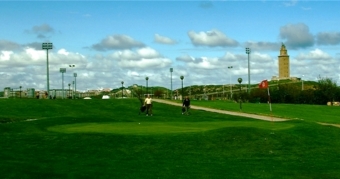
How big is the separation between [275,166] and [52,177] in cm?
860

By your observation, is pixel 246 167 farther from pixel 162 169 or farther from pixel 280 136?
pixel 280 136

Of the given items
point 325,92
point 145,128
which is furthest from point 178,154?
point 325,92

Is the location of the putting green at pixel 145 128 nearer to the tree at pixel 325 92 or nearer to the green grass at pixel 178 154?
the green grass at pixel 178 154

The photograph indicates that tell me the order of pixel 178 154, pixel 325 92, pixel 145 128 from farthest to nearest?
pixel 325 92 < pixel 145 128 < pixel 178 154

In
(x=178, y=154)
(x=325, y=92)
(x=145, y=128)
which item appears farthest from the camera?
(x=325, y=92)

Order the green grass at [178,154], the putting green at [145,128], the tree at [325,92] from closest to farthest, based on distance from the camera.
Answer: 1. the green grass at [178,154]
2. the putting green at [145,128]
3. the tree at [325,92]

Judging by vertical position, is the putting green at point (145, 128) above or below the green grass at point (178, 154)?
above

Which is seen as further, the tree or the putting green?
the tree

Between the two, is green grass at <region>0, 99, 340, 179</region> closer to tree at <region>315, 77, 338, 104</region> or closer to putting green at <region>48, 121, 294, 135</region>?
putting green at <region>48, 121, 294, 135</region>

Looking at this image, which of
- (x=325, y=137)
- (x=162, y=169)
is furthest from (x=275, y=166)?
(x=325, y=137)

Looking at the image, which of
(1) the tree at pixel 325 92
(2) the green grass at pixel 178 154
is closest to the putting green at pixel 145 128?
(2) the green grass at pixel 178 154

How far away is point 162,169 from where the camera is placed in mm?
19859

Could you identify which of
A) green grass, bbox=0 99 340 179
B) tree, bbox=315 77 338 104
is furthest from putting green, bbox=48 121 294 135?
tree, bbox=315 77 338 104

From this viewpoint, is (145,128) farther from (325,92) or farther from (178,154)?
(325,92)
